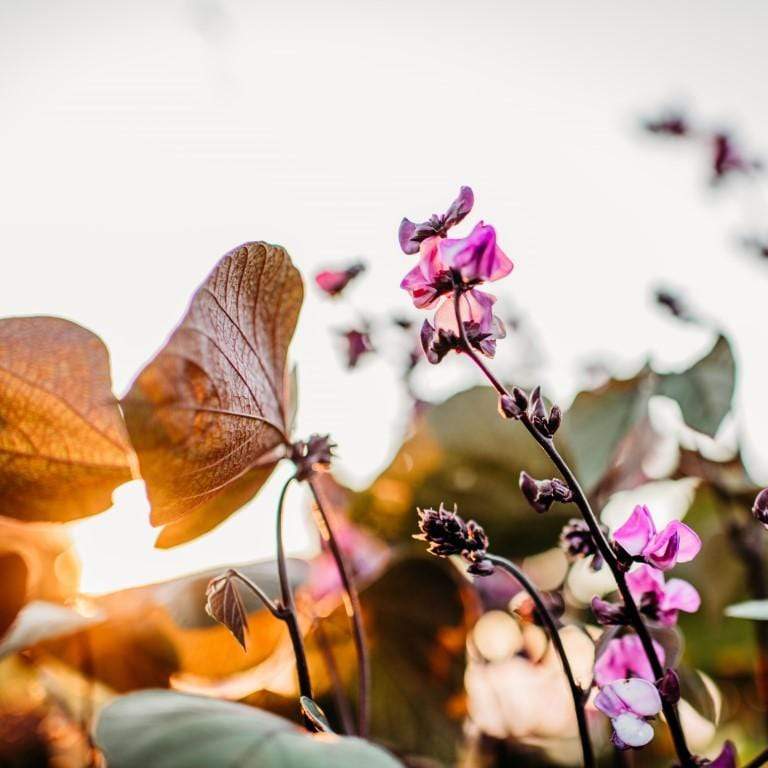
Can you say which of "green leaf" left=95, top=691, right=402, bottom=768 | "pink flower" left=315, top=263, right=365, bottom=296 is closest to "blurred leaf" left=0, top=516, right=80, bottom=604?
"pink flower" left=315, top=263, right=365, bottom=296

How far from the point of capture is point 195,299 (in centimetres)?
33

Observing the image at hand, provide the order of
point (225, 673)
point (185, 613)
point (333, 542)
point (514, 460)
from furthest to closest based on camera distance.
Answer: point (514, 460) → point (225, 673) → point (185, 613) → point (333, 542)

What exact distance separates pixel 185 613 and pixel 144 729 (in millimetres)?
348

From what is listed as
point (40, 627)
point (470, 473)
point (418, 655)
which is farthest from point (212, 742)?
point (470, 473)

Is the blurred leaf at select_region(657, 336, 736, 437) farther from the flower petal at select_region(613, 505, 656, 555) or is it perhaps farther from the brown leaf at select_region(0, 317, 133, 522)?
the brown leaf at select_region(0, 317, 133, 522)

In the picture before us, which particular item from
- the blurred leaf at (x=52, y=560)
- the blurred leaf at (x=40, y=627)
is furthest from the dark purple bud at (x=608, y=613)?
the blurred leaf at (x=52, y=560)

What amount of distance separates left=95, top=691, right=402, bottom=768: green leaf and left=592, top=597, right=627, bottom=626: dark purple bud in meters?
0.13

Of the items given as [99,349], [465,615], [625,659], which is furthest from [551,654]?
[99,349]

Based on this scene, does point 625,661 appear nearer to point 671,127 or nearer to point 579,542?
point 579,542

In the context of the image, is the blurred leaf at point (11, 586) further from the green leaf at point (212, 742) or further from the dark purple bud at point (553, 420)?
the dark purple bud at point (553, 420)

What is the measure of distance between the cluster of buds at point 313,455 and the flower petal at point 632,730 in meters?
0.18

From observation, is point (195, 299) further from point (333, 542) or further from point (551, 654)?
point (551, 654)

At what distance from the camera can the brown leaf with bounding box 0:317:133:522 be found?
428mm

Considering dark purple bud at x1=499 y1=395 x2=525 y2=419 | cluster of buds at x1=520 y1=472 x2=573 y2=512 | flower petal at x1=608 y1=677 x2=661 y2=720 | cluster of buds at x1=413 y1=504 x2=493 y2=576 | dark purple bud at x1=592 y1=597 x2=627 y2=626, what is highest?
dark purple bud at x1=499 y1=395 x2=525 y2=419
